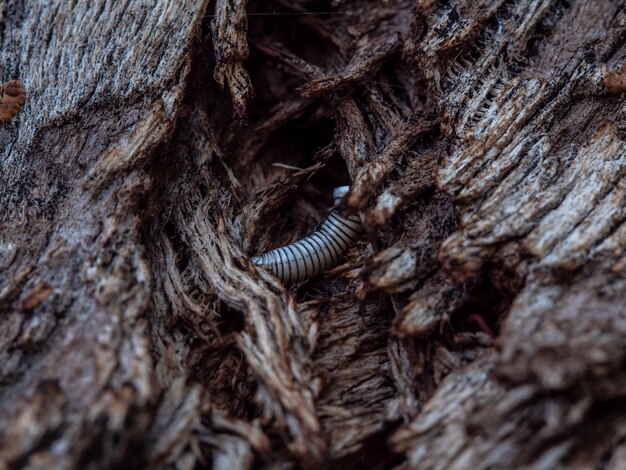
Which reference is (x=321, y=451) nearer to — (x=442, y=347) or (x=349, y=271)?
(x=442, y=347)

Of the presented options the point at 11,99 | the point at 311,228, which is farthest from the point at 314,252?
the point at 11,99

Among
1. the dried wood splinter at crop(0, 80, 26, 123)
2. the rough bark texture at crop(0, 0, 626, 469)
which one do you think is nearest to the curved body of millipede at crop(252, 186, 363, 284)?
the rough bark texture at crop(0, 0, 626, 469)

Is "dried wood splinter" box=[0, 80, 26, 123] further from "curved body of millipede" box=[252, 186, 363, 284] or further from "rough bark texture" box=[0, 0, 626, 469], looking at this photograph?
"curved body of millipede" box=[252, 186, 363, 284]

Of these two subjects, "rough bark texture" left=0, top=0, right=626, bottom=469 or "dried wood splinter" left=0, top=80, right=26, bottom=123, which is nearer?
"rough bark texture" left=0, top=0, right=626, bottom=469

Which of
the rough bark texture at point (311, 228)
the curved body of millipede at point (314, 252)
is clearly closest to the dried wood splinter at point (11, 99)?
the rough bark texture at point (311, 228)

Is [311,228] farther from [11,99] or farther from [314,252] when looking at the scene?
[11,99]

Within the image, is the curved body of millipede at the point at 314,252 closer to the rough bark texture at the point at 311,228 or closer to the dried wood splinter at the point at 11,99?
the rough bark texture at the point at 311,228
